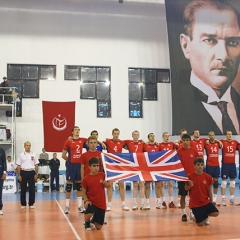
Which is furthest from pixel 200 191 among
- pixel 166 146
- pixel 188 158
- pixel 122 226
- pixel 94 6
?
pixel 94 6

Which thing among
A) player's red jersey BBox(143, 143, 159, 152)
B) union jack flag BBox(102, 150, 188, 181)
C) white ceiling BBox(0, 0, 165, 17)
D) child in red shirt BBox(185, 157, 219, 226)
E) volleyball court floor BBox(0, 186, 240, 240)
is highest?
white ceiling BBox(0, 0, 165, 17)

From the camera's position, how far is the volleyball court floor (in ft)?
20.0

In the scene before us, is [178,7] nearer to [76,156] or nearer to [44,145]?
[44,145]

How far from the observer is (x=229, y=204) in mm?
10688

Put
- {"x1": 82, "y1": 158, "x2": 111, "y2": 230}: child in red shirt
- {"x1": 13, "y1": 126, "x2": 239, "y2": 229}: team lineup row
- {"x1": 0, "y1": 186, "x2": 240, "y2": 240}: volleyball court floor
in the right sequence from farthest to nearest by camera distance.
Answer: {"x1": 13, "y1": 126, "x2": 239, "y2": 229}: team lineup row → {"x1": 82, "y1": 158, "x2": 111, "y2": 230}: child in red shirt → {"x1": 0, "y1": 186, "x2": 240, "y2": 240}: volleyball court floor

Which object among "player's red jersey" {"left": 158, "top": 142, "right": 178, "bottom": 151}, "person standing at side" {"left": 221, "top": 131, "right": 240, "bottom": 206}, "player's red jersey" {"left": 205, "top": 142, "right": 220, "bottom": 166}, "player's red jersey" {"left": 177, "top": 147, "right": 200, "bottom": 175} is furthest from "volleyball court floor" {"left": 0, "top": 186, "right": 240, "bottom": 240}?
"player's red jersey" {"left": 158, "top": 142, "right": 178, "bottom": 151}

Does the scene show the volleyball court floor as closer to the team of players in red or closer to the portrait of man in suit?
the team of players in red

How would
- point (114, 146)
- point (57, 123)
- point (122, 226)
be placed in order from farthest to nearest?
1. point (57, 123)
2. point (114, 146)
3. point (122, 226)

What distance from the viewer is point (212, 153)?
10.6m

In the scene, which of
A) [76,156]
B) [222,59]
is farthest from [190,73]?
[76,156]

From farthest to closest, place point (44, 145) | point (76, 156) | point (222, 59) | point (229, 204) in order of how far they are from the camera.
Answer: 1. point (222, 59)
2. point (44, 145)
3. point (229, 204)
4. point (76, 156)

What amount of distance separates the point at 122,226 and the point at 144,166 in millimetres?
1873

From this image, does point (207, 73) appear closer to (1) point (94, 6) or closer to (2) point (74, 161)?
(1) point (94, 6)

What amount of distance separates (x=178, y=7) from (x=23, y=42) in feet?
27.2
